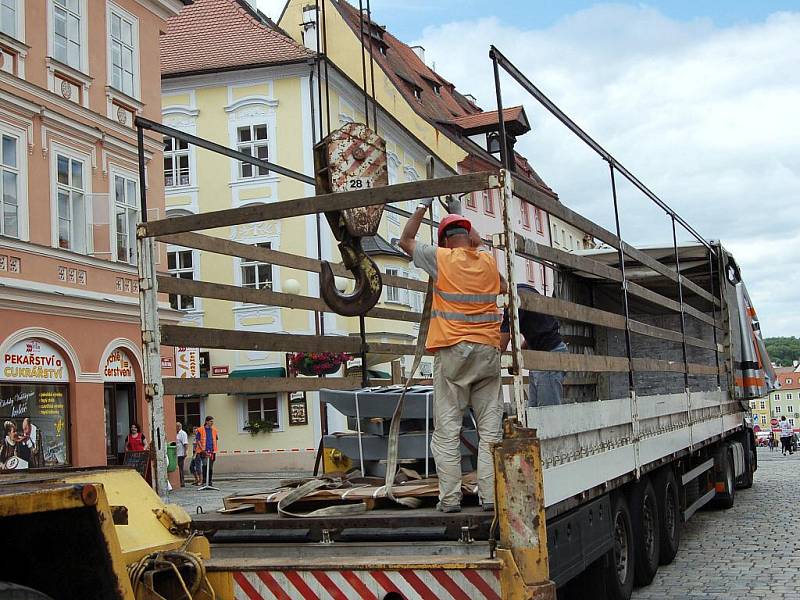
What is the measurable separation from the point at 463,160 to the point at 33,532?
37.5 m

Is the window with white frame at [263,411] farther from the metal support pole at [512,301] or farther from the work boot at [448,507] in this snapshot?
the metal support pole at [512,301]

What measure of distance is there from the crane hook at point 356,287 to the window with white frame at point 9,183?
12108 millimetres

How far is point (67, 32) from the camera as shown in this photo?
64.3 feet

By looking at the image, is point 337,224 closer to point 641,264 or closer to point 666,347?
point 641,264

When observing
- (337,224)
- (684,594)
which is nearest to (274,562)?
(337,224)

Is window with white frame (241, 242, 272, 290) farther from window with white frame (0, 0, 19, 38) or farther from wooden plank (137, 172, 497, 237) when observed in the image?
wooden plank (137, 172, 497, 237)

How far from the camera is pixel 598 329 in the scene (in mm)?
9695

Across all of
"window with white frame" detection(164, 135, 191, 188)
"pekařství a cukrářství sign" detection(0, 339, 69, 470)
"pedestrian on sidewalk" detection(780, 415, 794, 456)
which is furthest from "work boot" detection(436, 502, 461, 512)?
"pedestrian on sidewalk" detection(780, 415, 794, 456)

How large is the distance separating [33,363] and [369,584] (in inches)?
580

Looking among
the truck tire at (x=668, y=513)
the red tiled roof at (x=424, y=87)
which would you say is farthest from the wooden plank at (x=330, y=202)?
the red tiled roof at (x=424, y=87)

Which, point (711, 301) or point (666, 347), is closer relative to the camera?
point (666, 347)

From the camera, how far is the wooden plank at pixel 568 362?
5262 mm

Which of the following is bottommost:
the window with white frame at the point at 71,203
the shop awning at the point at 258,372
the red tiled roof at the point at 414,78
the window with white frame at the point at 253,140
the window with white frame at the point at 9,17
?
the shop awning at the point at 258,372

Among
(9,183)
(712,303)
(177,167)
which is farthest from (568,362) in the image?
(177,167)
